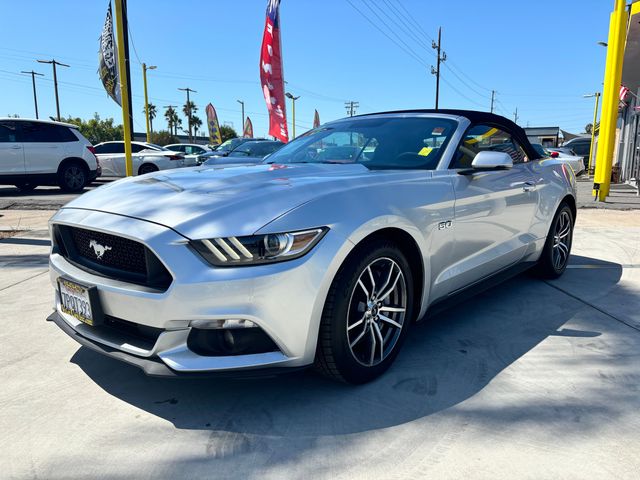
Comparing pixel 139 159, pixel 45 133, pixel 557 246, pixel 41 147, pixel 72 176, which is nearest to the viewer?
pixel 557 246

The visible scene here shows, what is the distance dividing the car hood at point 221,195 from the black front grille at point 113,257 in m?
0.14

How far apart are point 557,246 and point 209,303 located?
3.68 meters

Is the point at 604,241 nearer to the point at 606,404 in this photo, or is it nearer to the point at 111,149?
the point at 606,404

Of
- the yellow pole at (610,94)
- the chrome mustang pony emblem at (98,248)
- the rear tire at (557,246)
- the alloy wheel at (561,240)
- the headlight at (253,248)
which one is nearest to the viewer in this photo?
the headlight at (253,248)

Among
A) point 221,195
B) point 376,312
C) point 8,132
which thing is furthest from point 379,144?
point 8,132

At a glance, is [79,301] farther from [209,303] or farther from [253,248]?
[253,248]

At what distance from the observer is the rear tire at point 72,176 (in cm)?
1202

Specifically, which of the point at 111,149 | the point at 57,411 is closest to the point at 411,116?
the point at 57,411

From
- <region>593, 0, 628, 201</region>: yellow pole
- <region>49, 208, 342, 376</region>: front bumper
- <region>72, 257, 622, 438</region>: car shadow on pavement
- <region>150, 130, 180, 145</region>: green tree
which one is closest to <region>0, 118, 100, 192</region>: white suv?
<region>72, 257, 622, 438</region>: car shadow on pavement

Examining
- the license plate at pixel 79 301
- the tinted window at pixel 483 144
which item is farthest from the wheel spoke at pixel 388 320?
the license plate at pixel 79 301

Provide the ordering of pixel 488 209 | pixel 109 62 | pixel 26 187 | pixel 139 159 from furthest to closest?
→ 1. pixel 139 159
2. pixel 26 187
3. pixel 109 62
4. pixel 488 209

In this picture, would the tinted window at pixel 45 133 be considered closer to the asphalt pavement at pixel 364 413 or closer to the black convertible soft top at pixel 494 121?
the asphalt pavement at pixel 364 413

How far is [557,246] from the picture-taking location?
4.57 m

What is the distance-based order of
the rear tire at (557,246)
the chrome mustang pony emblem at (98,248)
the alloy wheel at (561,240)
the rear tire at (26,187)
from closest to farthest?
the chrome mustang pony emblem at (98,248), the rear tire at (557,246), the alloy wheel at (561,240), the rear tire at (26,187)
